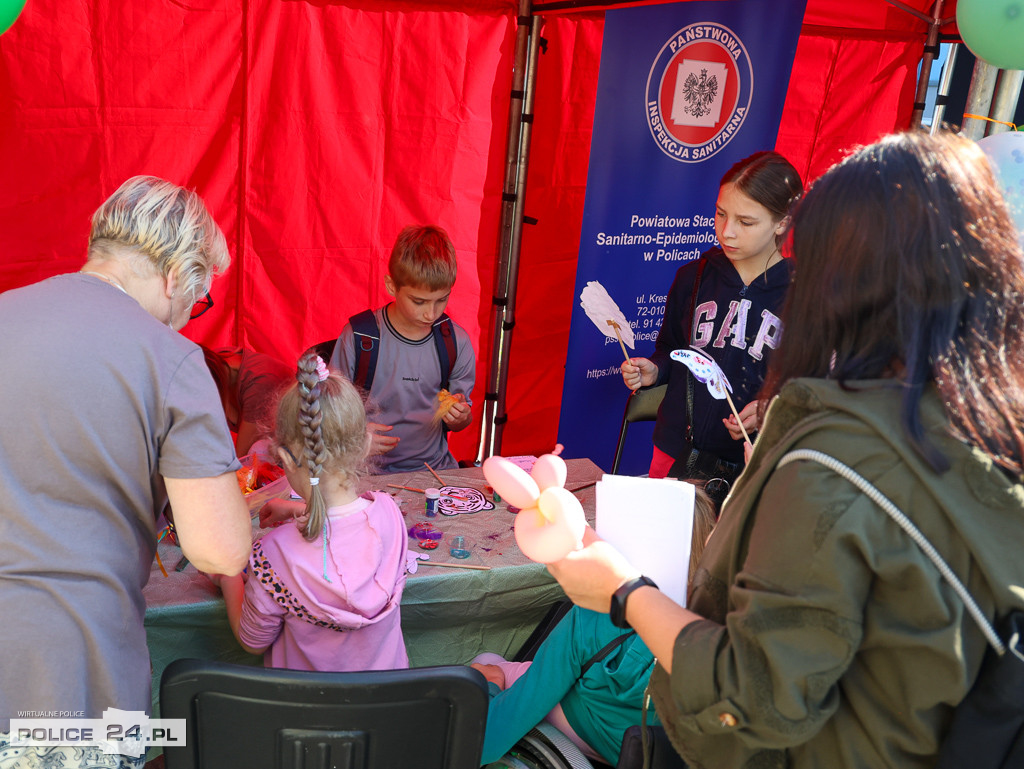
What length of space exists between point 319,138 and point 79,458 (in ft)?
8.62

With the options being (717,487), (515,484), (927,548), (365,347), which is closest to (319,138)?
(365,347)

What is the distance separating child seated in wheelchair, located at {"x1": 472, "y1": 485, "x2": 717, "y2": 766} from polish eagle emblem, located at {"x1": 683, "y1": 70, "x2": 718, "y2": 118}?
2433 millimetres

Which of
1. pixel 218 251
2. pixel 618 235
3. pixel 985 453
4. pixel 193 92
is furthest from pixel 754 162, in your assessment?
pixel 193 92

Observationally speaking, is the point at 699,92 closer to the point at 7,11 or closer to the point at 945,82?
the point at 945,82

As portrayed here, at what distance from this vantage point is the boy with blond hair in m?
3.11

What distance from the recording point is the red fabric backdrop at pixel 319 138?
317 centimetres

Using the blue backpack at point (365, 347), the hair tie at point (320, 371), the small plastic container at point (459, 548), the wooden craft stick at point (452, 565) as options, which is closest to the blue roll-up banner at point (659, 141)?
the blue backpack at point (365, 347)

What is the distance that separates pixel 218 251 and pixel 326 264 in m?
2.27

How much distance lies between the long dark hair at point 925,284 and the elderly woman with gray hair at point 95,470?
1046 millimetres

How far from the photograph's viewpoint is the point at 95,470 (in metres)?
1.38

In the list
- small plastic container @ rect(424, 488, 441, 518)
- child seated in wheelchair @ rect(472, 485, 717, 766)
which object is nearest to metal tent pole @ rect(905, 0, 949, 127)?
small plastic container @ rect(424, 488, 441, 518)

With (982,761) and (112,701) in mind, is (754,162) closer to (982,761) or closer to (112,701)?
(982,761)

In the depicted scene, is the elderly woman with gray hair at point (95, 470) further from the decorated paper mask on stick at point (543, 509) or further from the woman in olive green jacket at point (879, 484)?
the woman in olive green jacket at point (879, 484)

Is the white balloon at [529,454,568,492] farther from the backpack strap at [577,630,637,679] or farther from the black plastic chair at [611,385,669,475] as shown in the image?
the black plastic chair at [611,385,669,475]
